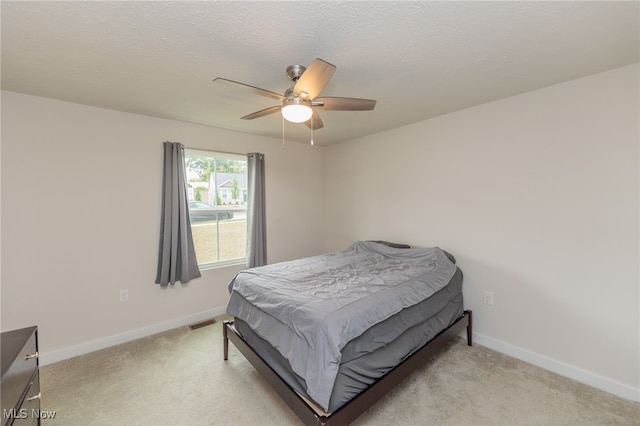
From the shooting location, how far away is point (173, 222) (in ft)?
9.70

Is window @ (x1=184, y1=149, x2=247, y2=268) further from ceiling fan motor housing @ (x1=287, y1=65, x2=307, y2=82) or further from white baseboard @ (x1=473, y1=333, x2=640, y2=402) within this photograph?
white baseboard @ (x1=473, y1=333, x2=640, y2=402)

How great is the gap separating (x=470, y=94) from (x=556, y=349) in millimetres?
2271

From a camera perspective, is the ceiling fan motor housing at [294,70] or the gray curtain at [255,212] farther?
the gray curtain at [255,212]

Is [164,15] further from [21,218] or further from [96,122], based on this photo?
[21,218]

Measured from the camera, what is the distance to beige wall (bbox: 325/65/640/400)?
6.37 feet

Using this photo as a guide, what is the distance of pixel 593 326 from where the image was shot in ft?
6.77

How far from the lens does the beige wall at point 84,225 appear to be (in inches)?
89.7

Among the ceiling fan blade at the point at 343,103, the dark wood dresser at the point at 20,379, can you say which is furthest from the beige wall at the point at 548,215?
the dark wood dresser at the point at 20,379

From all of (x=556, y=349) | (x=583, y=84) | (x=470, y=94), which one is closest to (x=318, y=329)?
(x=556, y=349)

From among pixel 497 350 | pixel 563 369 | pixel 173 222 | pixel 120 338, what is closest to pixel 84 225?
pixel 173 222

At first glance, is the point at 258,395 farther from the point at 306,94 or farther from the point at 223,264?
the point at 306,94

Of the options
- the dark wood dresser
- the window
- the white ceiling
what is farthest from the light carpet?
the white ceiling

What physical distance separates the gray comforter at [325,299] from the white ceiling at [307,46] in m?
1.57

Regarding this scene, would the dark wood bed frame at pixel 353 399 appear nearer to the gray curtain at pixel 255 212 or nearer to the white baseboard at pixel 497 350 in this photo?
the white baseboard at pixel 497 350
